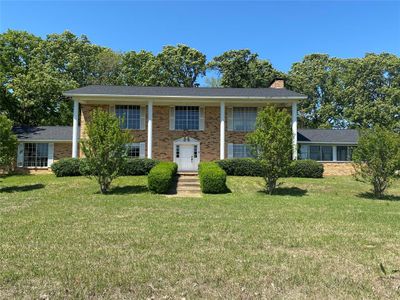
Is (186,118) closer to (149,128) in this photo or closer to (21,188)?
(149,128)

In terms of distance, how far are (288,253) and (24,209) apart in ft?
27.7

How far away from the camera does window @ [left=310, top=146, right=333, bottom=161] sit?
25.9 m

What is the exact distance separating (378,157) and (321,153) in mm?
11328

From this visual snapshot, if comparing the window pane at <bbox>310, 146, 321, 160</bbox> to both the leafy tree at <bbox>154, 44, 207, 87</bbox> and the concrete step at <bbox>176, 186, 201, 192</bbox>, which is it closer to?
the concrete step at <bbox>176, 186, 201, 192</bbox>

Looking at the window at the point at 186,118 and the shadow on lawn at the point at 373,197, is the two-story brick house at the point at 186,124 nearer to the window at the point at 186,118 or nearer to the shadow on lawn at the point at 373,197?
the window at the point at 186,118

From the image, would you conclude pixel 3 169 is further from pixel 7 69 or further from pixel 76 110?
pixel 7 69

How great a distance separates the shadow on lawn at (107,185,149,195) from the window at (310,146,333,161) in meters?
14.0

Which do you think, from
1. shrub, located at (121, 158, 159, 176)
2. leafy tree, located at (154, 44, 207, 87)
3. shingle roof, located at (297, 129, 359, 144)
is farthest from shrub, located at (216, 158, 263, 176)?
leafy tree, located at (154, 44, 207, 87)

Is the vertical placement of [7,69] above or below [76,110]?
above

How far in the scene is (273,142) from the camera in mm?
14930

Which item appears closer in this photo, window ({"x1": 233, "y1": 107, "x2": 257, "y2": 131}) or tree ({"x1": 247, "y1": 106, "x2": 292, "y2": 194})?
tree ({"x1": 247, "y1": 106, "x2": 292, "y2": 194})

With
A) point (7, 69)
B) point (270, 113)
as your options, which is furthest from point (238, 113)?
point (7, 69)

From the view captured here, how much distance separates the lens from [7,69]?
33.1m

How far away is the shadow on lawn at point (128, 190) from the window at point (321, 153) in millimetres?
13987
